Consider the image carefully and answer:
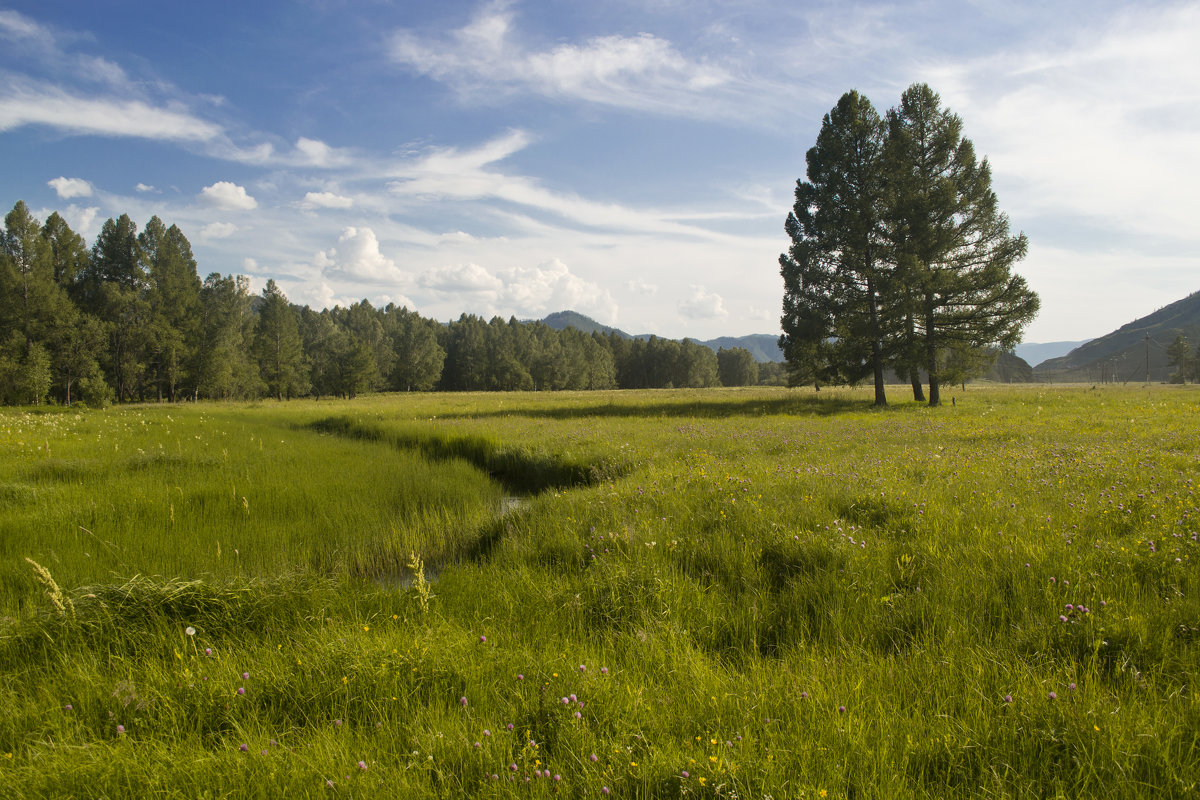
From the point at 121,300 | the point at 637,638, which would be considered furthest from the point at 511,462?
the point at 121,300

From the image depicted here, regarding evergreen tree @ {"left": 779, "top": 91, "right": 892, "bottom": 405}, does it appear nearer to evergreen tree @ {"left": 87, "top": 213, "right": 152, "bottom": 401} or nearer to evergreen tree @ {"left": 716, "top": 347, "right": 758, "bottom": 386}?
evergreen tree @ {"left": 87, "top": 213, "right": 152, "bottom": 401}

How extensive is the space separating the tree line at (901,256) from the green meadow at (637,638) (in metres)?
17.6

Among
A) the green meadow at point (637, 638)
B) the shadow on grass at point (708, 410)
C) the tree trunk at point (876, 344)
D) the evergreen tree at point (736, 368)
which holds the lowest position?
the green meadow at point (637, 638)

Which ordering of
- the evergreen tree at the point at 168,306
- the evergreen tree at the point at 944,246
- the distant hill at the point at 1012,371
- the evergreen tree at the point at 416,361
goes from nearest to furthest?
1. the evergreen tree at the point at 944,246
2. the evergreen tree at the point at 168,306
3. the evergreen tree at the point at 416,361
4. the distant hill at the point at 1012,371

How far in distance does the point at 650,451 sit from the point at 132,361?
65.4 metres

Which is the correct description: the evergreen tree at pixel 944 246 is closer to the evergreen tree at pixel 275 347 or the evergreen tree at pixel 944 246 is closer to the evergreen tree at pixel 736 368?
the evergreen tree at pixel 275 347

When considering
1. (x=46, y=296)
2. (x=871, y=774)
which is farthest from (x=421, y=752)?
(x=46, y=296)

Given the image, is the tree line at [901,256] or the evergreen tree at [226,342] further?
the evergreen tree at [226,342]

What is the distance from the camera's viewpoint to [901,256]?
24.7 m

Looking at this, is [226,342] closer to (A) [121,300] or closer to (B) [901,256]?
(A) [121,300]

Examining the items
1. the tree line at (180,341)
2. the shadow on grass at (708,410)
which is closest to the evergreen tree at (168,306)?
the tree line at (180,341)

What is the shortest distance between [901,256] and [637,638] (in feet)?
88.7

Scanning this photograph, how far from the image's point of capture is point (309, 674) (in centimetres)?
352

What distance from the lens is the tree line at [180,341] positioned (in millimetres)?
44312
